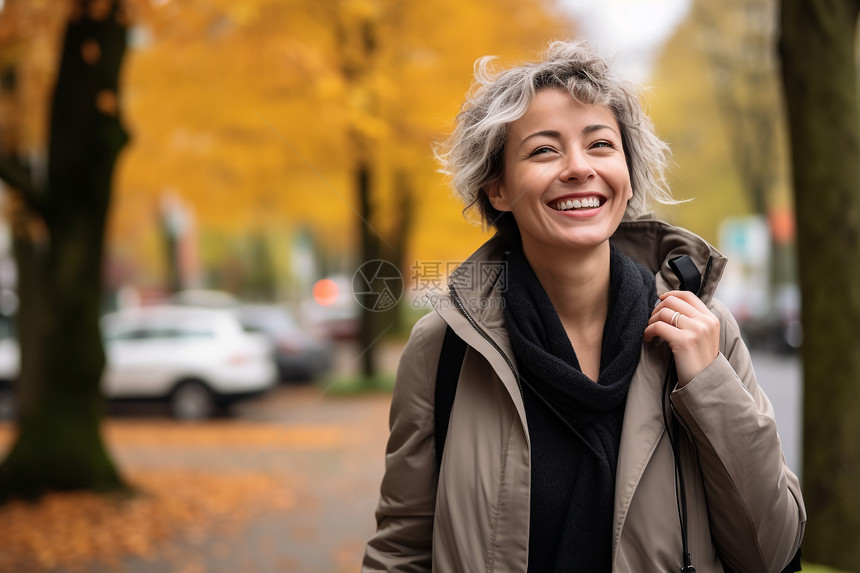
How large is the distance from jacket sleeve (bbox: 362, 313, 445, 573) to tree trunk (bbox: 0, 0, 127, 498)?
19.7ft

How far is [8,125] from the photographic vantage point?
8.91m

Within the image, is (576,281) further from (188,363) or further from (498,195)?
(188,363)

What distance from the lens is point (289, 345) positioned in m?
16.7

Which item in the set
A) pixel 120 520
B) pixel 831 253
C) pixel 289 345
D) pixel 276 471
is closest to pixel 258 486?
pixel 276 471

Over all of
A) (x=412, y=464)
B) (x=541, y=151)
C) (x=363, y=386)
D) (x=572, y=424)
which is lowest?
(x=363, y=386)

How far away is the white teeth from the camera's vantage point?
1.75m

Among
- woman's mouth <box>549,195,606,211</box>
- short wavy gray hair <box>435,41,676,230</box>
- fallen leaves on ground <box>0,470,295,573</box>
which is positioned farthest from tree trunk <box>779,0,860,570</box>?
fallen leaves on ground <box>0,470,295,573</box>

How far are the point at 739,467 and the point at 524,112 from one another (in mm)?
881

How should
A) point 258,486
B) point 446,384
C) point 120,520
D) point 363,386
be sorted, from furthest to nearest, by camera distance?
1. point 363,386
2. point 258,486
3. point 120,520
4. point 446,384

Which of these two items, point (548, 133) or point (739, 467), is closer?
point (739, 467)

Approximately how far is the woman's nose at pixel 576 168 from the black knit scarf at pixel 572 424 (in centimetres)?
28

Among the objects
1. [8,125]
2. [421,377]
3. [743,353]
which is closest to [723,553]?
[743,353]

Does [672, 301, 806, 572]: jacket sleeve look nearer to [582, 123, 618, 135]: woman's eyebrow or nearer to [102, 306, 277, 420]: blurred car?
[582, 123, 618, 135]: woman's eyebrow

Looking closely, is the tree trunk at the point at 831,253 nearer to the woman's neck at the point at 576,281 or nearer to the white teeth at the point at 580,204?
the woman's neck at the point at 576,281
